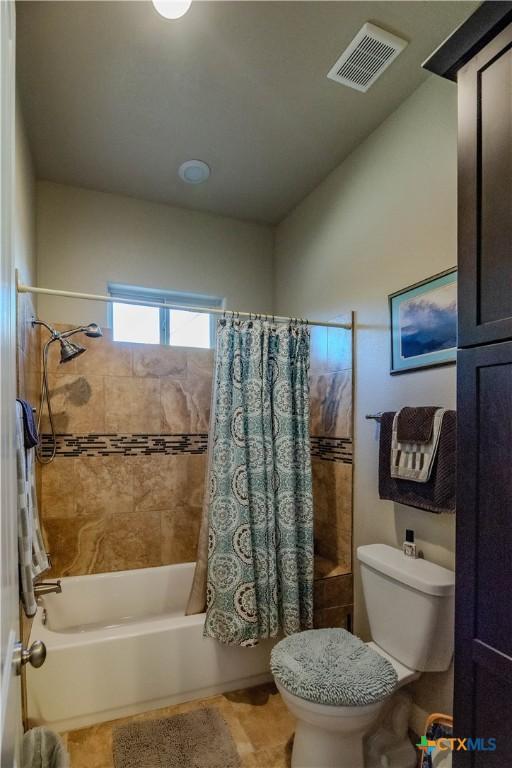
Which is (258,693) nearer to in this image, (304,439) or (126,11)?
(304,439)

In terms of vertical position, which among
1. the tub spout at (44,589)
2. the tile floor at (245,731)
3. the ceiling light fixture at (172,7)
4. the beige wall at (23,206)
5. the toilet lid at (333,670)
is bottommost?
the tile floor at (245,731)

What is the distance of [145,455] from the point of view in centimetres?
262

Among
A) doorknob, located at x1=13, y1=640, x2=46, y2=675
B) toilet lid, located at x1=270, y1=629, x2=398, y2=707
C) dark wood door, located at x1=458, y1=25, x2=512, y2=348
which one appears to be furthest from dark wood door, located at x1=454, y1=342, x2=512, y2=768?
doorknob, located at x1=13, y1=640, x2=46, y2=675

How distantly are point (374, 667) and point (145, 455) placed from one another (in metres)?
1.68

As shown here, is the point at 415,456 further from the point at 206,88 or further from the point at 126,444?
the point at 206,88

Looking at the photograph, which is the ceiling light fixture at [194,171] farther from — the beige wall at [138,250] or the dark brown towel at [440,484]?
the dark brown towel at [440,484]

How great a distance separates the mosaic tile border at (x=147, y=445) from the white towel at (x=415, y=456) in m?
0.51

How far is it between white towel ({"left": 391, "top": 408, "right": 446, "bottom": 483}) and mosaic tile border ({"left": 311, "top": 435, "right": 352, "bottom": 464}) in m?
0.51

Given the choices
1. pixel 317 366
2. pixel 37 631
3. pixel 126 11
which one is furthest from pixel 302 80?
pixel 37 631

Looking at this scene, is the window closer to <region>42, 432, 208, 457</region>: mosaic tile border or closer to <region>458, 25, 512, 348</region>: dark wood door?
<region>42, 432, 208, 457</region>: mosaic tile border

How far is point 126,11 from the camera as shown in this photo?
153 cm

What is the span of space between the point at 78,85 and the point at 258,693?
9.63 feet

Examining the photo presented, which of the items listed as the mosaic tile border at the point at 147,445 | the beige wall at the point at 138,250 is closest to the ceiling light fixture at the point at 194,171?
the beige wall at the point at 138,250

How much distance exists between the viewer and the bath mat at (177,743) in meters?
1.61
